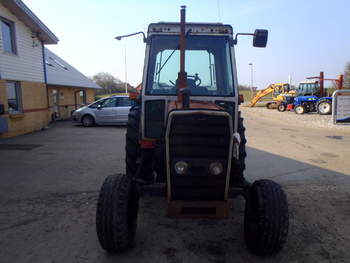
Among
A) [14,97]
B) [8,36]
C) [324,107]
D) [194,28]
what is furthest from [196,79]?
[324,107]

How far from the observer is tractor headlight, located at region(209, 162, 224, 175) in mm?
2973

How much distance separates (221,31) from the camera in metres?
4.05

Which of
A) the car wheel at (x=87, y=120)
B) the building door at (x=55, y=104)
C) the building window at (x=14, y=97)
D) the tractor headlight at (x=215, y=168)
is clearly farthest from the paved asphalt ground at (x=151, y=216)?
the building door at (x=55, y=104)

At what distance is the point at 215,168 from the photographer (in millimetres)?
2979

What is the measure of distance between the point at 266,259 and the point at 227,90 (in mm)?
2205

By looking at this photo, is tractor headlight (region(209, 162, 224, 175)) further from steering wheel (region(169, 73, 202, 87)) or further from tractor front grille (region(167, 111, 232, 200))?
steering wheel (region(169, 73, 202, 87))

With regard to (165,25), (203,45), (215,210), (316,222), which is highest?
(165,25)

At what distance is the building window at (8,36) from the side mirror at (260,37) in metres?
10.6

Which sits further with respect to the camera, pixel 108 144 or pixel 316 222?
pixel 108 144

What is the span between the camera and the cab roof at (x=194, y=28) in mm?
4027

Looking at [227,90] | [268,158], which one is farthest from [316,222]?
[268,158]

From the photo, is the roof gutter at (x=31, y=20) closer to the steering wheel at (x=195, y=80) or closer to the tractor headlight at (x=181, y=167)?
the steering wheel at (x=195, y=80)

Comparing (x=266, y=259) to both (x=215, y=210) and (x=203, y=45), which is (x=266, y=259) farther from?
(x=203, y=45)

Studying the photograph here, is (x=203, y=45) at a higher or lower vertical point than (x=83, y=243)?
higher
